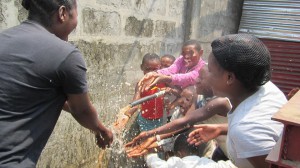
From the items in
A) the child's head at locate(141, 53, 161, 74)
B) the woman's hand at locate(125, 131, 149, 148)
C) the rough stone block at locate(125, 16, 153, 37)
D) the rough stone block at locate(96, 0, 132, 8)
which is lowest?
the woman's hand at locate(125, 131, 149, 148)

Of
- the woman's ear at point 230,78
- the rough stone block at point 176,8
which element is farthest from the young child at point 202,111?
the rough stone block at point 176,8

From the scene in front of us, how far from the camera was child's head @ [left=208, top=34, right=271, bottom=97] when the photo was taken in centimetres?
169

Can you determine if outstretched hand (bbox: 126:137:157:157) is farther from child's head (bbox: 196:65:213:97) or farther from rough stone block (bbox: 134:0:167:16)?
rough stone block (bbox: 134:0:167:16)

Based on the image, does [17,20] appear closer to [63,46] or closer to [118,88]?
[63,46]

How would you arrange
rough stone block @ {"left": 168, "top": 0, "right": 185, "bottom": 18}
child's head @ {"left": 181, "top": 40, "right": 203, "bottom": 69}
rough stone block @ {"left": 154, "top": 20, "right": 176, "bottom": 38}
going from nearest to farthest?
child's head @ {"left": 181, "top": 40, "right": 203, "bottom": 69} < rough stone block @ {"left": 154, "top": 20, "right": 176, "bottom": 38} < rough stone block @ {"left": 168, "top": 0, "right": 185, "bottom": 18}

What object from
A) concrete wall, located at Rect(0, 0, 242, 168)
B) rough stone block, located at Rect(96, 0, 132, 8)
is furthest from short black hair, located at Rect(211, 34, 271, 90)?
rough stone block, located at Rect(96, 0, 132, 8)

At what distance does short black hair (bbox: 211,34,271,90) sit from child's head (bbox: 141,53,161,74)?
218 centimetres

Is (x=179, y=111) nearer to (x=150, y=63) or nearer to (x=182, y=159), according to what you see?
(x=150, y=63)

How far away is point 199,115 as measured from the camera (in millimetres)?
2957

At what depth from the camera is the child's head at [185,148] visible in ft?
10.3

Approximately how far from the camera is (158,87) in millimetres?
4004

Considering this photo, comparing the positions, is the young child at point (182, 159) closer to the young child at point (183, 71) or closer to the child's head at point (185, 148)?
the child's head at point (185, 148)

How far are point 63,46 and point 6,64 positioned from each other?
31 cm

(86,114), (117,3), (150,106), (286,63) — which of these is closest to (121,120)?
(150,106)
